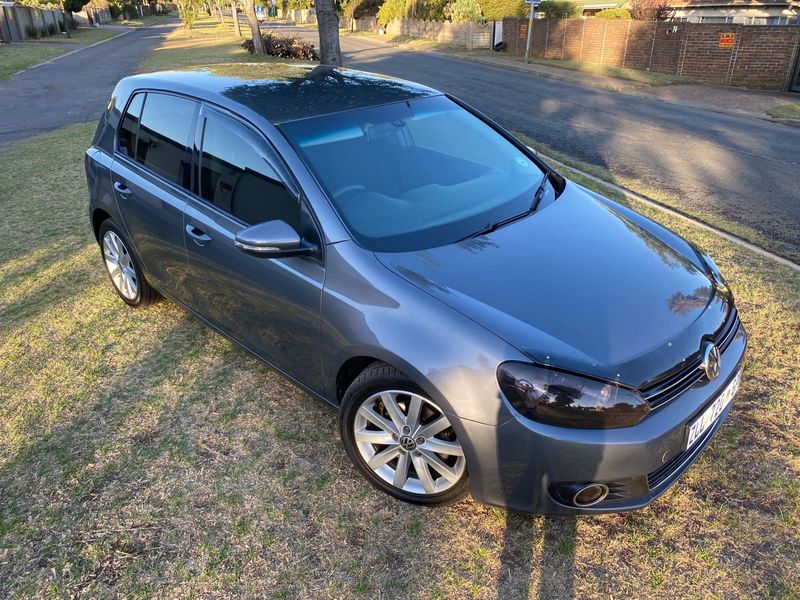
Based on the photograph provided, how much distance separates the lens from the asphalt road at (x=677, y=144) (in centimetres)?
687

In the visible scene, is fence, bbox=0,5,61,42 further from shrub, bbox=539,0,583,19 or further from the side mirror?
the side mirror

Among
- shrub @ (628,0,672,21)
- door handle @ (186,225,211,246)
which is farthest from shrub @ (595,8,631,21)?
door handle @ (186,225,211,246)

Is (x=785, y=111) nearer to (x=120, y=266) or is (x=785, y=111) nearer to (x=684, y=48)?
(x=684, y=48)

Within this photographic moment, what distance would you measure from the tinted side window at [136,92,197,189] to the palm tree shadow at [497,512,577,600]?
2.63m

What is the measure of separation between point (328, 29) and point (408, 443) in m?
12.2

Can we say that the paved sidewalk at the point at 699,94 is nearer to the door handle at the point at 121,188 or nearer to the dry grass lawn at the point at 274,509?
the dry grass lawn at the point at 274,509

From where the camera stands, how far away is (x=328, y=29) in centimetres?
1293

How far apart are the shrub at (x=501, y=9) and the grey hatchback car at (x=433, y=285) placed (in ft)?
111

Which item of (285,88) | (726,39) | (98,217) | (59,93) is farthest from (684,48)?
(98,217)

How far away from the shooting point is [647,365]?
2.34 meters

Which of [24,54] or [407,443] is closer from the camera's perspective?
[407,443]

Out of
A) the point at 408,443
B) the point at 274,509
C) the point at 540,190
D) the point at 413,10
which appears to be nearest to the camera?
the point at 408,443

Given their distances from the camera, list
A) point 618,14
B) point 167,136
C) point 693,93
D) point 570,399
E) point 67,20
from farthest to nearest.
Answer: point 67,20, point 618,14, point 693,93, point 167,136, point 570,399

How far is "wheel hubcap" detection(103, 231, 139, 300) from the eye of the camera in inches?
176
